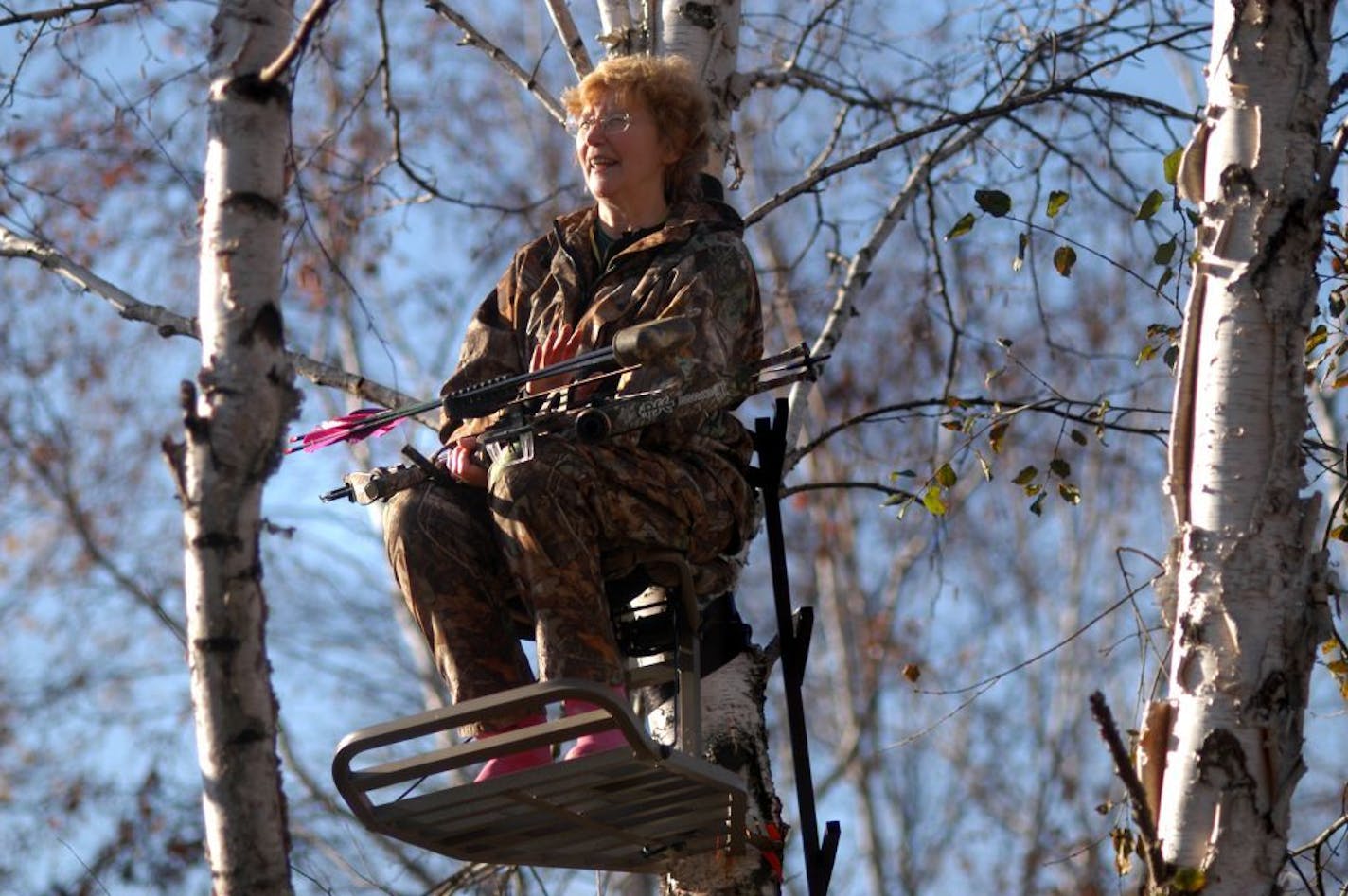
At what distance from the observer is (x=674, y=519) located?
4383mm

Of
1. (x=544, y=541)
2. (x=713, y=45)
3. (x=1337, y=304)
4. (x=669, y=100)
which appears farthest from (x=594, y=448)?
(x=1337, y=304)

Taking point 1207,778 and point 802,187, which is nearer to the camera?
point 1207,778

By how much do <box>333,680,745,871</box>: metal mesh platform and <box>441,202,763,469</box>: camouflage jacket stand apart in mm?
723

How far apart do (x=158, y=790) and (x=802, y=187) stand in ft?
17.9

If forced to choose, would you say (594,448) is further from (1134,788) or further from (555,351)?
(1134,788)

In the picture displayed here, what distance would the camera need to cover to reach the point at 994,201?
488 centimetres

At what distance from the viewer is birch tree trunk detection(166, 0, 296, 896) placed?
306cm

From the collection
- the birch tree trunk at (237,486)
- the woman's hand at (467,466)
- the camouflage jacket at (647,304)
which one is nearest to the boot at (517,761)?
the woman's hand at (467,466)

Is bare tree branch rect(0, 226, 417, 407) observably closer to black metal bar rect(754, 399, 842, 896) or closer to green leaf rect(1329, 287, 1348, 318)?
black metal bar rect(754, 399, 842, 896)

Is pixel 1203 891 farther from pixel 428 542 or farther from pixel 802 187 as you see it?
pixel 802 187

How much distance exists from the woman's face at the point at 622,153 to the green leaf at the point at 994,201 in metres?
0.73

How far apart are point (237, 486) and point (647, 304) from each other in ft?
5.16

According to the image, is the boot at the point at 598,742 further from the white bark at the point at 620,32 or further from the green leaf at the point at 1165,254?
the white bark at the point at 620,32

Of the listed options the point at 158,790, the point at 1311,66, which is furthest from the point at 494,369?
the point at 158,790
